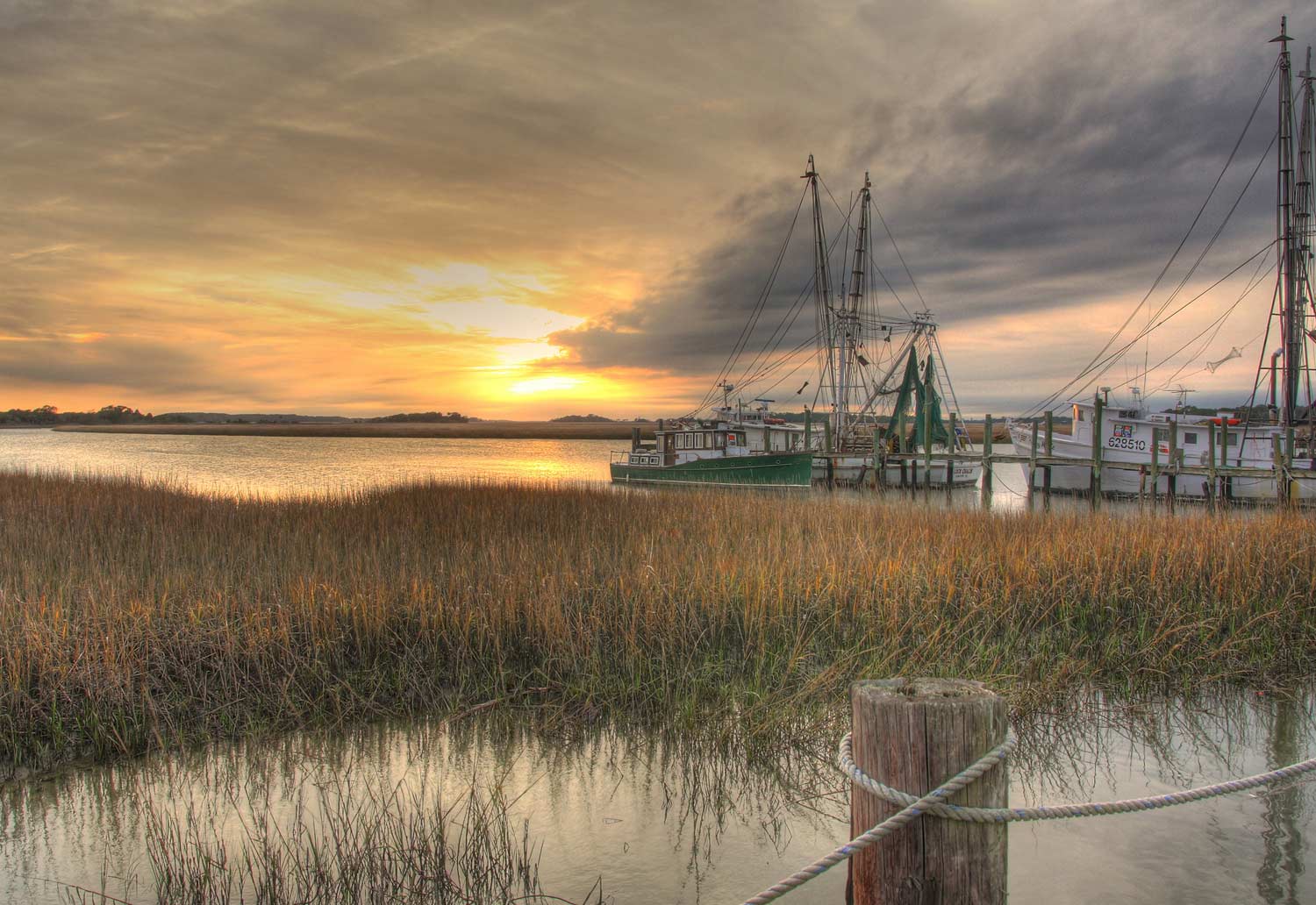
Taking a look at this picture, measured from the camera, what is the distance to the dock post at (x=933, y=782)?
2.24 m

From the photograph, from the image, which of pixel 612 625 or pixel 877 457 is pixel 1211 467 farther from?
pixel 612 625

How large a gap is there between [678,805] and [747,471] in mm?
27362

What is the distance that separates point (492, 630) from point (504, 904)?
321 cm

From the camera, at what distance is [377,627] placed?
6.59 meters

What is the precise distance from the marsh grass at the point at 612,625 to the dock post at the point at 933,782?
2.85m

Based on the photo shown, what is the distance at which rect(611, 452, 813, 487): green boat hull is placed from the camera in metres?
31.0

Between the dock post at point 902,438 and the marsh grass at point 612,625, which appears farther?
the dock post at point 902,438

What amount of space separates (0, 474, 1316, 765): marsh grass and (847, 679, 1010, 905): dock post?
2853 mm

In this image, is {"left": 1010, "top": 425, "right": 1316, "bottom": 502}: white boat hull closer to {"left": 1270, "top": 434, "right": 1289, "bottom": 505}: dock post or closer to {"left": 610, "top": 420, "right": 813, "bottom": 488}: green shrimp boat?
{"left": 1270, "top": 434, "right": 1289, "bottom": 505}: dock post

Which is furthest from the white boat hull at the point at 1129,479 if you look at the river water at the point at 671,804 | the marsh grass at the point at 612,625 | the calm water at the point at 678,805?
the calm water at the point at 678,805

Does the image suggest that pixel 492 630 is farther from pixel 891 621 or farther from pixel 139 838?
pixel 891 621

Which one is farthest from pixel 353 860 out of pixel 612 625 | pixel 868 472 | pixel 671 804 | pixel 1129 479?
pixel 1129 479

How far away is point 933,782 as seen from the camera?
2256mm

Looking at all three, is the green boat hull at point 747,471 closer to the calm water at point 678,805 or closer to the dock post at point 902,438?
the dock post at point 902,438
